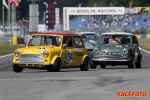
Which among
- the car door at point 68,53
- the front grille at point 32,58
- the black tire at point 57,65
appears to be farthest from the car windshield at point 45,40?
the front grille at point 32,58

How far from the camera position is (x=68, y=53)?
21.2 m

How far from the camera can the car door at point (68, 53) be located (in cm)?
2087

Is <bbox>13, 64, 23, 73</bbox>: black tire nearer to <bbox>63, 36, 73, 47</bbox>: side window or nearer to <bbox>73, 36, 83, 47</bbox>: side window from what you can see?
<bbox>63, 36, 73, 47</bbox>: side window

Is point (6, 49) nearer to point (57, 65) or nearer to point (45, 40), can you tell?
point (45, 40)

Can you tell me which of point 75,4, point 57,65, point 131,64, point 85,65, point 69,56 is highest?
point 75,4

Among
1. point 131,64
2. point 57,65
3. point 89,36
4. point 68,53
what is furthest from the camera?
point 89,36

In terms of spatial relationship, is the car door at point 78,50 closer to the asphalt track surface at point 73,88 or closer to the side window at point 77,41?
the side window at point 77,41

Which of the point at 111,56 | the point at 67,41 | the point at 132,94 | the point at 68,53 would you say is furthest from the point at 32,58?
the point at 132,94

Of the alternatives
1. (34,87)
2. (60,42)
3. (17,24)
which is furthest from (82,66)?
(17,24)

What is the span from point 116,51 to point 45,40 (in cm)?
405

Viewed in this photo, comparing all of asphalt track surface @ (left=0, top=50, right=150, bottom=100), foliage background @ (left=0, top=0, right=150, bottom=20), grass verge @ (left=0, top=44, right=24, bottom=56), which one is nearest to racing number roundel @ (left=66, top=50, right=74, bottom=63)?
asphalt track surface @ (left=0, top=50, right=150, bottom=100)

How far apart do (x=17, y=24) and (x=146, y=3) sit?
38.0 meters

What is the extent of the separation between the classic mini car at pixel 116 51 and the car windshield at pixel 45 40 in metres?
3.52

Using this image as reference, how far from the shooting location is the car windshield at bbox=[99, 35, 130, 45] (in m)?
24.7
